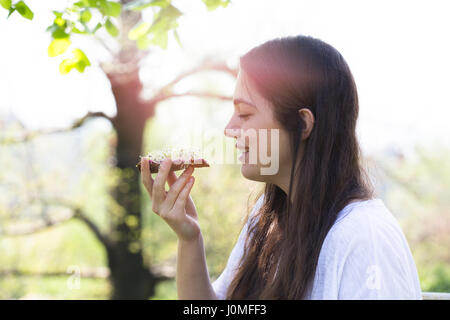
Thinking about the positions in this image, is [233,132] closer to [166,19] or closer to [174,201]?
[174,201]

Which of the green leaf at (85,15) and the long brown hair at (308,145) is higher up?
the green leaf at (85,15)

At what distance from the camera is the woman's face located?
76.0 inches

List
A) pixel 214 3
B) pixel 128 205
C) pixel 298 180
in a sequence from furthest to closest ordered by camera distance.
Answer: pixel 128 205
pixel 214 3
pixel 298 180

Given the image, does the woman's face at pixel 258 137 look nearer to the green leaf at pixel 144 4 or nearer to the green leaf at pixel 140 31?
the green leaf at pixel 144 4

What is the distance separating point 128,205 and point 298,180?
7.40 meters

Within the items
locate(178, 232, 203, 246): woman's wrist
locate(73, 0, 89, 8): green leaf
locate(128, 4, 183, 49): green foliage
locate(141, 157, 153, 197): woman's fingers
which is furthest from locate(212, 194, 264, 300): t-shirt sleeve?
locate(73, 0, 89, 8): green leaf

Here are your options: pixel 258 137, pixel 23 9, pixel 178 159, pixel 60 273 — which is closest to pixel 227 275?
pixel 178 159

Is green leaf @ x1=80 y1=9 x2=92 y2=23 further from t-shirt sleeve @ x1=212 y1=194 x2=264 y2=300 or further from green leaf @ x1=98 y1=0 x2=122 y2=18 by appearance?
t-shirt sleeve @ x1=212 y1=194 x2=264 y2=300

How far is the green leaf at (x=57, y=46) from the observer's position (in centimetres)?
244

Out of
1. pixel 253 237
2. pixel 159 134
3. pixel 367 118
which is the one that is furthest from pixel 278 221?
pixel 159 134

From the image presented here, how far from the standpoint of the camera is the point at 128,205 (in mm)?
8969

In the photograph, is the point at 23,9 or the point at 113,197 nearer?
the point at 23,9

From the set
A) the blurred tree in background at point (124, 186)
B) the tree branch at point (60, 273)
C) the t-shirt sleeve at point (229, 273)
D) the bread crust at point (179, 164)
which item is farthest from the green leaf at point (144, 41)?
the tree branch at point (60, 273)
